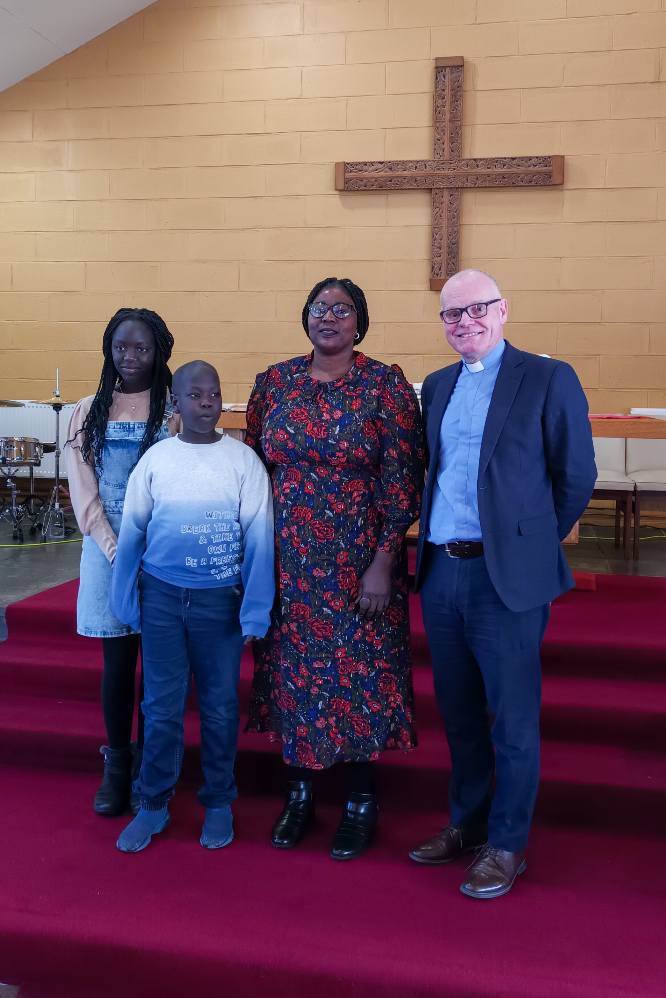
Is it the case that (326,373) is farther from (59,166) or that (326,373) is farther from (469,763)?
(59,166)

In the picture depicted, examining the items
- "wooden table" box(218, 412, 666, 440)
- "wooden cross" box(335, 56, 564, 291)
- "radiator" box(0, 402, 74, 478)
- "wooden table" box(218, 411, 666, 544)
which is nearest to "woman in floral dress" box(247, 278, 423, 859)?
"wooden table" box(218, 411, 666, 544)

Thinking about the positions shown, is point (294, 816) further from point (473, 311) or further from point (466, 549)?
point (473, 311)

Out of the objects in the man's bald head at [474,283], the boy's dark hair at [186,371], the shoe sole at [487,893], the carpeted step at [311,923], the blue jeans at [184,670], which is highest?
the man's bald head at [474,283]

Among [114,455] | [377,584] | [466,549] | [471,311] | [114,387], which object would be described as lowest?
[377,584]

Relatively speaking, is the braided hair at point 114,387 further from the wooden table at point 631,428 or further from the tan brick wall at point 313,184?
the tan brick wall at point 313,184

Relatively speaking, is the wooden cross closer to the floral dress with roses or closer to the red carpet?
the red carpet

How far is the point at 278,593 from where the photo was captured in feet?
7.05

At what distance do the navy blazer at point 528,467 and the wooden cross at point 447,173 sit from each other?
13.8 feet

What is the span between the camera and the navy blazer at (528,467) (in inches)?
73.0

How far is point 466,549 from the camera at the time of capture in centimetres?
191

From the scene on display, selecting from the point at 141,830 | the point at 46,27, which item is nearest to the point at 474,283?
the point at 141,830

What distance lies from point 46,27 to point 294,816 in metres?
5.87

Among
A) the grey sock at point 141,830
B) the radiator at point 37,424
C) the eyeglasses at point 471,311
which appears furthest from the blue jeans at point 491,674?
the radiator at point 37,424

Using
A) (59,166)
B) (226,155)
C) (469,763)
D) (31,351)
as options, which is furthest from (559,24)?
(469,763)
